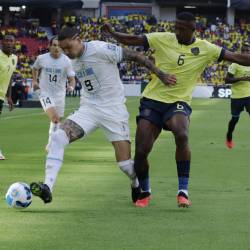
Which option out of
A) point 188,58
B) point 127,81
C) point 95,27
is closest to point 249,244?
point 188,58

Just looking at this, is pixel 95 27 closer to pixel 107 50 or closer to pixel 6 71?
pixel 6 71

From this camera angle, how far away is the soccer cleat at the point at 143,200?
10609mm

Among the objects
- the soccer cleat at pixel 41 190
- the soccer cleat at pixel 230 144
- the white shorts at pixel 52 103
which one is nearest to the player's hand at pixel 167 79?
the soccer cleat at pixel 41 190

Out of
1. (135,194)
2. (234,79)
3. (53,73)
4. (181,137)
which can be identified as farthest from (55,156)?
(234,79)

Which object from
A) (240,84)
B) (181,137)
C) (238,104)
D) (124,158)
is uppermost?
(181,137)

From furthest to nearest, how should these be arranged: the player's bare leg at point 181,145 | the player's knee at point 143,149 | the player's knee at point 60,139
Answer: the player's knee at point 143,149, the player's bare leg at point 181,145, the player's knee at point 60,139

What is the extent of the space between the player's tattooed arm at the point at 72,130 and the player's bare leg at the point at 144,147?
735mm

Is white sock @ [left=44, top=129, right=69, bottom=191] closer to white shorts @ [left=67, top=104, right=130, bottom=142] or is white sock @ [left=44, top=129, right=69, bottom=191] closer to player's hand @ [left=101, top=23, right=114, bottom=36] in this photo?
white shorts @ [left=67, top=104, right=130, bottom=142]

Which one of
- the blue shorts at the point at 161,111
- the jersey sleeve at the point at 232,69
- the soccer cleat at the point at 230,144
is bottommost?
the soccer cleat at the point at 230,144

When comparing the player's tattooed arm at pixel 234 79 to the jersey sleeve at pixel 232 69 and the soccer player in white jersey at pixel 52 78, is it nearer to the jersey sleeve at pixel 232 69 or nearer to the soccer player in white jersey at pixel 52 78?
the jersey sleeve at pixel 232 69

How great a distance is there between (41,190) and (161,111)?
1958 millimetres

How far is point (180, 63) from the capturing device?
36.0 feet

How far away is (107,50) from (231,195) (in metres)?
2.49

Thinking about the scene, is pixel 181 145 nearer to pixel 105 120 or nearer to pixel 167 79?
pixel 167 79
